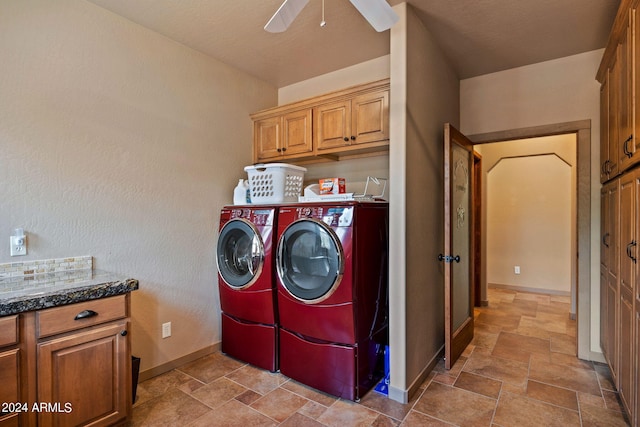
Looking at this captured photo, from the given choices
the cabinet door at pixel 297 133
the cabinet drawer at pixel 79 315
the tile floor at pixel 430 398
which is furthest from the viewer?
the cabinet door at pixel 297 133

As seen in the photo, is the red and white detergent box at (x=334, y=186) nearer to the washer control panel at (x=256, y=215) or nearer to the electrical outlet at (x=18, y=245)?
the washer control panel at (x=256, y=215)

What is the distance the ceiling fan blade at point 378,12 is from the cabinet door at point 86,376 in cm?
195

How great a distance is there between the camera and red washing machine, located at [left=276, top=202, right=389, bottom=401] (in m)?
2.08

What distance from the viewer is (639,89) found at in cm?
158

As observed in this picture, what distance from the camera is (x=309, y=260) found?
7.57 feet

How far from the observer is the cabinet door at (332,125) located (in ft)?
8.54

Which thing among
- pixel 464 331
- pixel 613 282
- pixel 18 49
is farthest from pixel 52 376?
pixel 613 282

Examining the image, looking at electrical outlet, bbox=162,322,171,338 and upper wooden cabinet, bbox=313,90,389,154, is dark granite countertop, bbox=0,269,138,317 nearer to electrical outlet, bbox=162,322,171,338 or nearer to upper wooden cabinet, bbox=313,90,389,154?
electrical outlet, bbox=162,322,171,338

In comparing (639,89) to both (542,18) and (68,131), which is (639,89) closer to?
(542,18)

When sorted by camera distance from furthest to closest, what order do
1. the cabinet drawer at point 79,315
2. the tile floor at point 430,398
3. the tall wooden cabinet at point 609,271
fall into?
the tall wooden cabinet at point 609,271 → the tile floor at point 430,398 → the cabinet drawer at point 79,315

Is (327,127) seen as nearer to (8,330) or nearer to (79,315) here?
(79,315)

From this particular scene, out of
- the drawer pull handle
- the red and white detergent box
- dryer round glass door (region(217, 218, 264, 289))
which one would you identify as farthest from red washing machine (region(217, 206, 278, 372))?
the drawer pull handle

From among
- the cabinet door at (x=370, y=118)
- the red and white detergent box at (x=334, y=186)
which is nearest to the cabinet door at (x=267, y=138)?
the red and white detergent box at (x=334, y=186)

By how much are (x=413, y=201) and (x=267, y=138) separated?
62.9 inches
